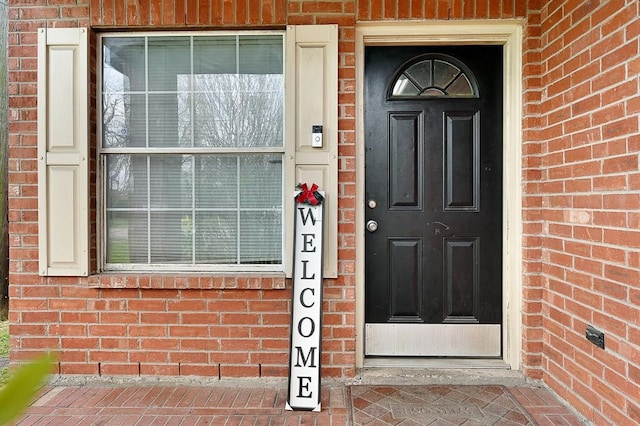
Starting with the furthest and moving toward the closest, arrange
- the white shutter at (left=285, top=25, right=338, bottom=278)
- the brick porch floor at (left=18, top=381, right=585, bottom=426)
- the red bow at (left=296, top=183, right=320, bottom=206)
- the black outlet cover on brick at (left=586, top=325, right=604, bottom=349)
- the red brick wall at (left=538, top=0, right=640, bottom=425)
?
the white shutter at (left=285, top=25, right=338, bottom=278) < the red bow at (left=296, top=183, right=320, bottom=206) < the brick porch floor at (left=18, top=381, right=585, bottom=426) < the black outlet cover on brick at (left=586, top=325, right=604, bottom=349) < the red brick wall at (left=538, top=0, right=640, bottom=425)

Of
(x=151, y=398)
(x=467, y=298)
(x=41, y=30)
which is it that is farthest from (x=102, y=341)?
(x=467, y=298)

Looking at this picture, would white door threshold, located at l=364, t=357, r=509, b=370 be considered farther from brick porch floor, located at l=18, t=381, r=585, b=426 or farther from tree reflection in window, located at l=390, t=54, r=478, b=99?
tree reflection in window, located at l=390, t=54, r=478, b=99

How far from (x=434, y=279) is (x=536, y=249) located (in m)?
0.66

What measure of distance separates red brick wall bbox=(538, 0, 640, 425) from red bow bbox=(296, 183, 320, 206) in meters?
1.42

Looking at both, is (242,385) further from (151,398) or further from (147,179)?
(147,179)

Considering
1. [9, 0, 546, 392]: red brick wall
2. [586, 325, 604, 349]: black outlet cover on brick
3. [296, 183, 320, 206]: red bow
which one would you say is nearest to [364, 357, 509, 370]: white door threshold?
[9, 0, 546, 392]: red brick wall

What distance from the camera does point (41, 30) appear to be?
2.68 m

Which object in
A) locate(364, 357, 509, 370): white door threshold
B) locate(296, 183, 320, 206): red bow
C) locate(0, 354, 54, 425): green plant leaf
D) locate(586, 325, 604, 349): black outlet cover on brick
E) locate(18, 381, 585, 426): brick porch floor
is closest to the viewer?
locate(0, 354, 54, 425): green plant leaf

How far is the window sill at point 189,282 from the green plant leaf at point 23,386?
90.8 inches

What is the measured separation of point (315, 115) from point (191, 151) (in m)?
0.84

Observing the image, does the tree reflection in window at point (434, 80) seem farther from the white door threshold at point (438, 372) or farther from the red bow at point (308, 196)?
the white door threshold at point (438, 372)

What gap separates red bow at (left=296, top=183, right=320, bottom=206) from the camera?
8.31ft

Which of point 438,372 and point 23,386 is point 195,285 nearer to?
point 438,372

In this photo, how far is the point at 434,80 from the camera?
9.32ft
